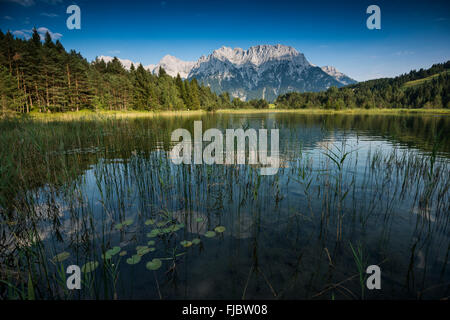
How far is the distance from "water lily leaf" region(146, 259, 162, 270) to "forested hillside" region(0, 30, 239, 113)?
1174 inches

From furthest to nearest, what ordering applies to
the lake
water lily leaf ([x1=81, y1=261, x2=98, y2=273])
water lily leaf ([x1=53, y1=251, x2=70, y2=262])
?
water lily leaf ([x1=53, y1=251, x2=70, y2=262]), water lily leaf ([x1=81, y1=261, x2=98, y2=273]), the lake

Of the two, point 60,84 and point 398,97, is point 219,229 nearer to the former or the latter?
point 60,84

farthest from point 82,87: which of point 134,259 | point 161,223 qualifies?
point 134,259

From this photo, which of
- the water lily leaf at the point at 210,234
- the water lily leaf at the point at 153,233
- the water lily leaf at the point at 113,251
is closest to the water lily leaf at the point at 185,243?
the water lily leaf at the point at 210,234

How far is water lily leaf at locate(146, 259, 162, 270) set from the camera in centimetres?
347

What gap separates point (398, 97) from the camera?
115 meters

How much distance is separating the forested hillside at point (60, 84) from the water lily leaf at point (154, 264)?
29.8 meters

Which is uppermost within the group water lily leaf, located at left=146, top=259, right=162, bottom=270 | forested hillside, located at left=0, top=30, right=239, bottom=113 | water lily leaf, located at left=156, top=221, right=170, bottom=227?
forested hillside, located at left=0, top=30, right=239, bottom=113

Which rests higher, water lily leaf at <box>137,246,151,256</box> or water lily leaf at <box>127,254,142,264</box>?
water lily leaf at <box>137,246,151,256</box>

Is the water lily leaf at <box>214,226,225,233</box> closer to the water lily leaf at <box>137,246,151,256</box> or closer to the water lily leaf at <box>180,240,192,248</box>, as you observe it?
the water lily leaf at <box>180,240,192,248</box>

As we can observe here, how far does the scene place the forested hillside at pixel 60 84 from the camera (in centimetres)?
3847

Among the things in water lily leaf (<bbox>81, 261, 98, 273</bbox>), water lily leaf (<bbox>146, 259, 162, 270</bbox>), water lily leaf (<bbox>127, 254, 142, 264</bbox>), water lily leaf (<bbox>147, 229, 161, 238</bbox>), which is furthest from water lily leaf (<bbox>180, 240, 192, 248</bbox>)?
water lily leaf (<bbox>81, 261, 98, 273</bbox>)

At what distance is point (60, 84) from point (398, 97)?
543 ft
